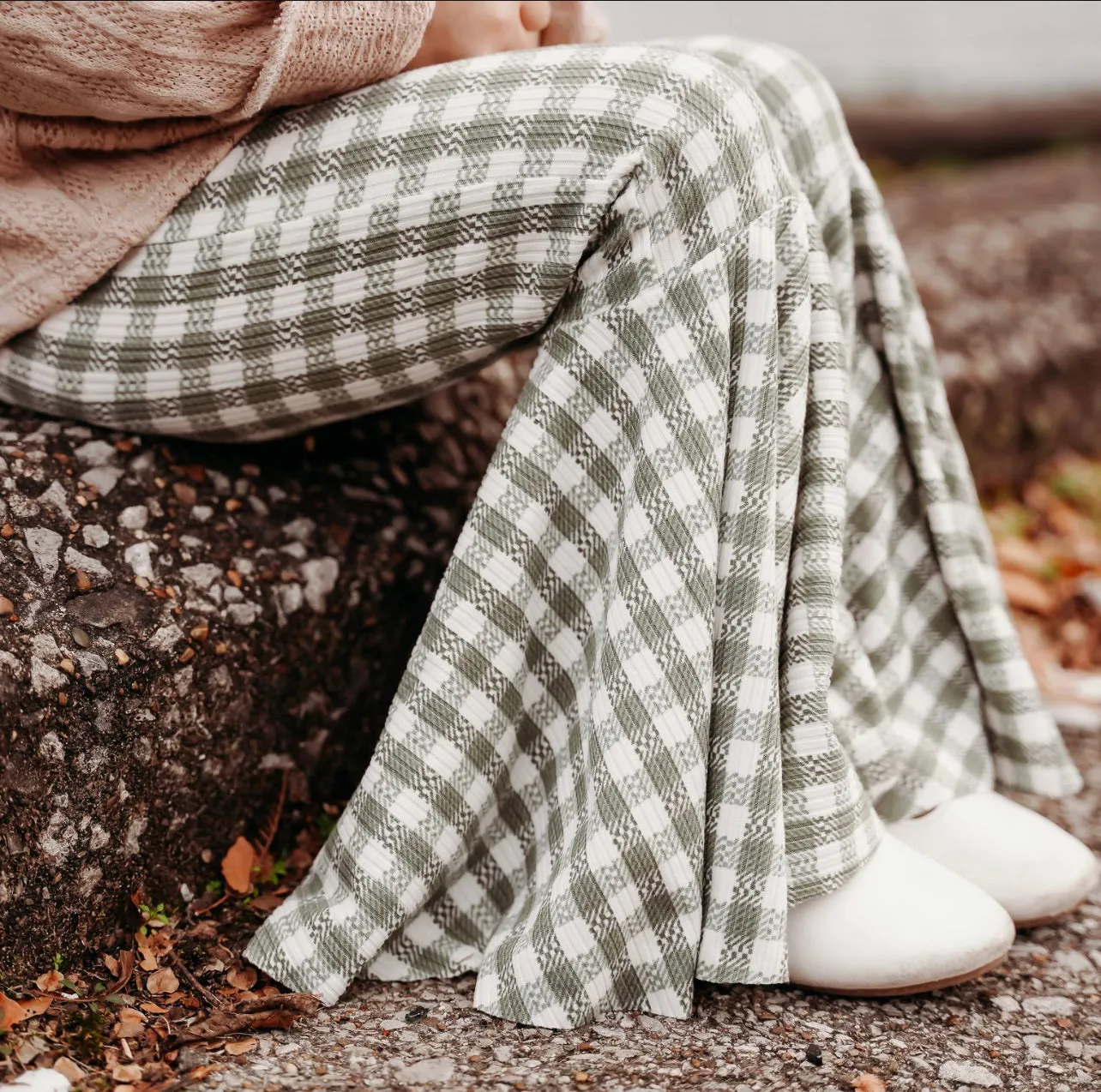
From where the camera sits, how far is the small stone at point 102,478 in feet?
3.87

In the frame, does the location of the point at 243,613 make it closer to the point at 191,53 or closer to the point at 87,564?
the point at 87,564

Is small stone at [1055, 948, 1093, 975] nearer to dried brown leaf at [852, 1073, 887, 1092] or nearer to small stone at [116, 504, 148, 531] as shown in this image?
dried brown leaf at [852, 1073, 887, 1092]

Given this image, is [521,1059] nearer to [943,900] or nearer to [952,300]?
[943,900]

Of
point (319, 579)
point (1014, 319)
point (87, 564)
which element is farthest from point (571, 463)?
point (1014, 319)

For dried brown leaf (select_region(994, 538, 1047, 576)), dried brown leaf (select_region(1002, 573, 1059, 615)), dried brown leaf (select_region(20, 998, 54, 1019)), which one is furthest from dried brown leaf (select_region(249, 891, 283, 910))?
dried brown leaf (select_region(994, 538, 1047, 576))

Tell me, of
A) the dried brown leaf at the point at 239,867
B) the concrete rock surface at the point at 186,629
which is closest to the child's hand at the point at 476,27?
the concrete rock surface at the point at 186,629

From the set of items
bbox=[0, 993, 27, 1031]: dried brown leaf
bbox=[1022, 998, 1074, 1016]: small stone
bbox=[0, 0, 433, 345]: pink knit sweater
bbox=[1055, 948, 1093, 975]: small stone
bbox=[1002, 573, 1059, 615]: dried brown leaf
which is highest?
bbox=[0, 0, 433, 345]: pink knit sweater

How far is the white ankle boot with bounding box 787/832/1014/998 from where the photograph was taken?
1068 millimetres

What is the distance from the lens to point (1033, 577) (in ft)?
7.58

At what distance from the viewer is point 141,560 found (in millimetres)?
1153

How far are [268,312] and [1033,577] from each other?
173cm

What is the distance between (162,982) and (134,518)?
44cm

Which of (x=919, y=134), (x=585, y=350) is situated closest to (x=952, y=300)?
(x=585, y=350)

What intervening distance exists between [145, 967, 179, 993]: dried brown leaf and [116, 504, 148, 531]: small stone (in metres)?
0.42
